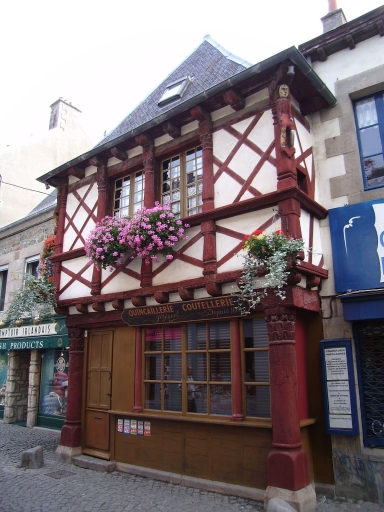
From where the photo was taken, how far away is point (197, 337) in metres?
6.43

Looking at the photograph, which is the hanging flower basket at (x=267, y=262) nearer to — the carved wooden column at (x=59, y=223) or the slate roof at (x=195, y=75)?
the slate roof at (x=195, y=75)

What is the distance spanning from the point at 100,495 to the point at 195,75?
7574mm

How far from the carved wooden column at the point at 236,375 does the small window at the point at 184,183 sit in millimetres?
1888

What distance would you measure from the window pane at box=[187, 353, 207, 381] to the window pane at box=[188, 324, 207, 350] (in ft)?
0.42

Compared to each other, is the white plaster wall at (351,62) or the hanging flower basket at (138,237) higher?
the white plaster wall at (351,62)

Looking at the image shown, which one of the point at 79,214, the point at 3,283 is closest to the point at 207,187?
the point at 79,214

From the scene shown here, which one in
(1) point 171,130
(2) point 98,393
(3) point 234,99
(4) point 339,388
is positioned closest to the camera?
(4) point 339,388

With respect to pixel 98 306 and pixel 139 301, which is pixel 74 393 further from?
pixel 139 301

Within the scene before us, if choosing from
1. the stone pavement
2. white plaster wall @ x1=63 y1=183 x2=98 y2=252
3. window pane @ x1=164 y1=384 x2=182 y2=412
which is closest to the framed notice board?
the stone pavement

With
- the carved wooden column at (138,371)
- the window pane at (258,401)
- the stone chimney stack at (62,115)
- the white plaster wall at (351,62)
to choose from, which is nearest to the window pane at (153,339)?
the carved wooden column at (138,371)

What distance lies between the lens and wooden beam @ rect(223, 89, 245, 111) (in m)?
6.09

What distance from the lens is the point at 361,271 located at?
5.59 meters

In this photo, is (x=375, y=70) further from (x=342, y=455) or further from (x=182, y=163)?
(x=342, y=455)

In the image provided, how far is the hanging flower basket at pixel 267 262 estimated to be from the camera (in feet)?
16.3
